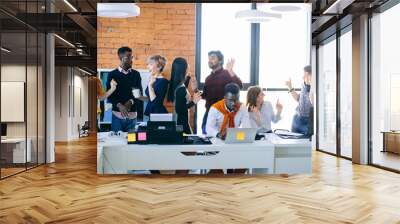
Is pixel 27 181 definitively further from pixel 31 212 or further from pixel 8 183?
pixel 31 212

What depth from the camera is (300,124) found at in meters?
7.85

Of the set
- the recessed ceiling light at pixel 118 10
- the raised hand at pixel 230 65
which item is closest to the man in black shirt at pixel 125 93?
the recessed ceiling light at pixel 118 10

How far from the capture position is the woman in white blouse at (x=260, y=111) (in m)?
7.78

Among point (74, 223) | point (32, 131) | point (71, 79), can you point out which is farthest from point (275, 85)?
point (71, 79)

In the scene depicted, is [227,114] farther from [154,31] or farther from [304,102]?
[154,31]

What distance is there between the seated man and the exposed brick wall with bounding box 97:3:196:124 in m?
0.79

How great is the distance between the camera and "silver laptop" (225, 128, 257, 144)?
764cm

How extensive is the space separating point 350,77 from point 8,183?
7903 millimetres

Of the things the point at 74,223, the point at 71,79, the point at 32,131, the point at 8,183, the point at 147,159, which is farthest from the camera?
the point at 71,79

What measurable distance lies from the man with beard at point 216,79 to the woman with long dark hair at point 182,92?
20 cm

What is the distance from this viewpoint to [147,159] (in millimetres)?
7508

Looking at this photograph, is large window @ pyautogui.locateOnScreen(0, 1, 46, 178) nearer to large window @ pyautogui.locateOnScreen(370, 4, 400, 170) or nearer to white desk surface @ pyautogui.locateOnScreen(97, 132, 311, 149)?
white desk surface @ pyautogui.locateOnScreen(97, 132, 311, 149)

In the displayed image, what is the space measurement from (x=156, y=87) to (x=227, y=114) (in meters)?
1.40

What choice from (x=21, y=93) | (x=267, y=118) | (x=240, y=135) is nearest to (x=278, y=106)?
(x=267, y=118)
